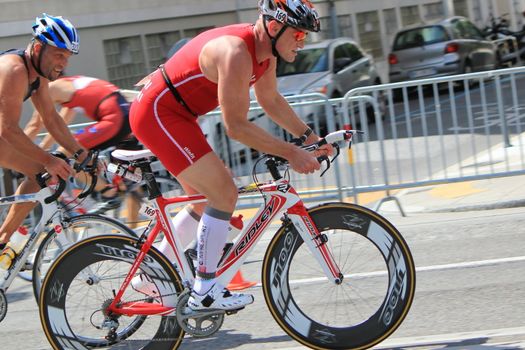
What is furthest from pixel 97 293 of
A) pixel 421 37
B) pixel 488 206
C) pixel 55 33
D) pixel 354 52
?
pixel 421 37

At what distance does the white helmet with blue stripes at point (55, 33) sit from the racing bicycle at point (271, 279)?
3.49 feet

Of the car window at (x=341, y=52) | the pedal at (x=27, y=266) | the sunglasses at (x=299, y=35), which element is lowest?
the pedal at (x=27, y=266)

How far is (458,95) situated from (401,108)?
60 cm

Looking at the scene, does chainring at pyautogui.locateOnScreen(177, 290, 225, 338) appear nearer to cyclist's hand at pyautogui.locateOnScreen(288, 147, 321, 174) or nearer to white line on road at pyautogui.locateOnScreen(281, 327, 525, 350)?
white line on road at pyautogui.locateOnScreen(281, 327, 525, 350)

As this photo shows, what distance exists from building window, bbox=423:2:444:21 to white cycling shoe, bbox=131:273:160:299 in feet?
107

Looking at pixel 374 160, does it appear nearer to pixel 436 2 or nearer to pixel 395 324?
pixel 395 324

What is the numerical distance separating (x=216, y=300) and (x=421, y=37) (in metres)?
19.8

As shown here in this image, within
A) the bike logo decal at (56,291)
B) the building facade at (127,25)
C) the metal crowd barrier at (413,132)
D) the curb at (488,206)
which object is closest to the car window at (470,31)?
the building facade at (127,25)

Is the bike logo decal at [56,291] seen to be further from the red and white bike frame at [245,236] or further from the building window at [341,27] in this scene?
the building window at [341,27]

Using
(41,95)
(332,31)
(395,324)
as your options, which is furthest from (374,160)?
(332,31)

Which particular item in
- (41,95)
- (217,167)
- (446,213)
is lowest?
(446,213)

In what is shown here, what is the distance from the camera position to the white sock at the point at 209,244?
4.91 meters

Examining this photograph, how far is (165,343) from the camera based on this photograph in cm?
505

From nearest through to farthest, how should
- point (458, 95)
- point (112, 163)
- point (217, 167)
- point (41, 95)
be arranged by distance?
point (217, 167) < point (112, 163) < point (41, 95) < point (458, 95)
